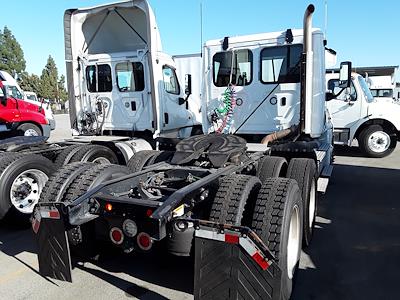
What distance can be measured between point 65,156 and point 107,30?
3488mm

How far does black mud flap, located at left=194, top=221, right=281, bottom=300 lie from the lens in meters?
2.34

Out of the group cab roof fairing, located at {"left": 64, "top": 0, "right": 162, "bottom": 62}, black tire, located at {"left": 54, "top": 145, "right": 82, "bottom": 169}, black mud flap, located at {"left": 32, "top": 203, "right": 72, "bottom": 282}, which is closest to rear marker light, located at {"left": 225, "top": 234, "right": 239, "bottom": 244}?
black mud flap, located at {"left": 32, "top": 203, "right": 72, "bottom": 282}

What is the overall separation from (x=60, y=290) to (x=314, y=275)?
98.2 inches

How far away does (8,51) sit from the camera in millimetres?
66438

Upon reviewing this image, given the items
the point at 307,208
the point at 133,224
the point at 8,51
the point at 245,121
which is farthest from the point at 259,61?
the point at 8,51

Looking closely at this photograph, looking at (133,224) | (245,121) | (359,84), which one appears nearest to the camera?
(133,224)

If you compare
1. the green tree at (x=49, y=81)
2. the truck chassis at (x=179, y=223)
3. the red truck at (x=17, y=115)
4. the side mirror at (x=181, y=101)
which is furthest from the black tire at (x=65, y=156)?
the green tree at (x=49, y=81)

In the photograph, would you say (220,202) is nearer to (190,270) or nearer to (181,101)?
(190,270)

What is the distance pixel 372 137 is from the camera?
10680 millimetres

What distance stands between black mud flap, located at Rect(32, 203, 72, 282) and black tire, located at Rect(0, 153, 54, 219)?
2001 millimetres

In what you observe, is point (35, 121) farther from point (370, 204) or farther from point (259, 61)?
point (370, 204)

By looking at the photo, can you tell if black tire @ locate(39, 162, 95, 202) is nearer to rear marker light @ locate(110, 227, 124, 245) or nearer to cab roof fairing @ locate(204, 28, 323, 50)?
rear marker light @ locate(110, 227, 124, 245)

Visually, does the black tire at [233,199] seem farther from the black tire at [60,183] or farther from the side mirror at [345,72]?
the side mirror at [345,72]

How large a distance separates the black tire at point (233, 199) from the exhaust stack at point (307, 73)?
2880 mm
